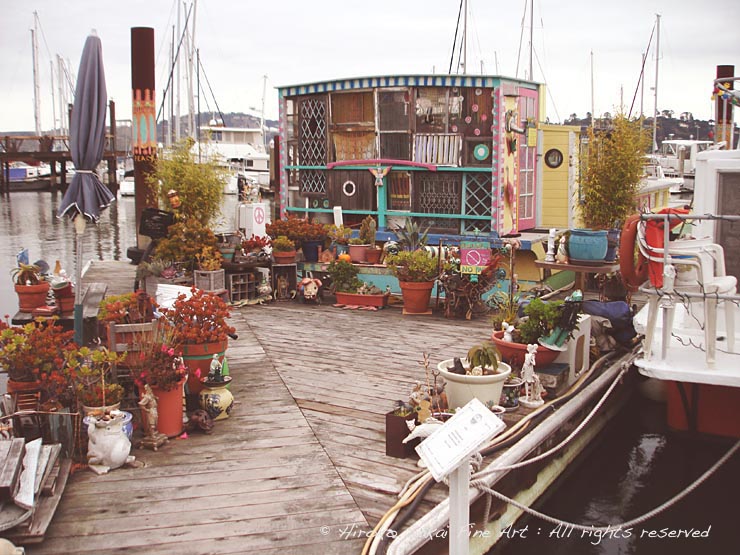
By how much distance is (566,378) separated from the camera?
25.7ft

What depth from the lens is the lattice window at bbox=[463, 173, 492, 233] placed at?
44.2 ft

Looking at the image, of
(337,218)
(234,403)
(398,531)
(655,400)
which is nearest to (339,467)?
(398,531)

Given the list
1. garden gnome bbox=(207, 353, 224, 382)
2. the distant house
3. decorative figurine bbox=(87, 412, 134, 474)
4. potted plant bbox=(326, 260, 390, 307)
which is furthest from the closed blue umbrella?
the distant house

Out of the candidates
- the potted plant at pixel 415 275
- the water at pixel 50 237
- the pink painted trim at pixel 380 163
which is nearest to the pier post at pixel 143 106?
the water at pixel 50 237

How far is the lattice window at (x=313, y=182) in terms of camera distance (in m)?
15.1

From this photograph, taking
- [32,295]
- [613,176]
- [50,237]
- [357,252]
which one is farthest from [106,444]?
[50,237]

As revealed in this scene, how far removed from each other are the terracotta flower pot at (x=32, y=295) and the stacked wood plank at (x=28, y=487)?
400cm

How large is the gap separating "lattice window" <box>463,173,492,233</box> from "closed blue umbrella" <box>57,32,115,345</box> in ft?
24.1

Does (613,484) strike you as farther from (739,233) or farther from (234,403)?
(234,403)

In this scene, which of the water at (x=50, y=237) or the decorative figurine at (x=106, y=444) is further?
the water at (x=50, y=237)

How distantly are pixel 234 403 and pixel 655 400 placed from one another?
18.6 ft

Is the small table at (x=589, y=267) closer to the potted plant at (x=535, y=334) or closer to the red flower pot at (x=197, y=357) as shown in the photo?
the potted plant at (x=535, y=334)

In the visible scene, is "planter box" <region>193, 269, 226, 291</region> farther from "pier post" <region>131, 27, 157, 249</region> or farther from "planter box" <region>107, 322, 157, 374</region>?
"pier post" <region>131, 27, 157, 249</region>

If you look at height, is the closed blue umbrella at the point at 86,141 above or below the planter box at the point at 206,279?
above
